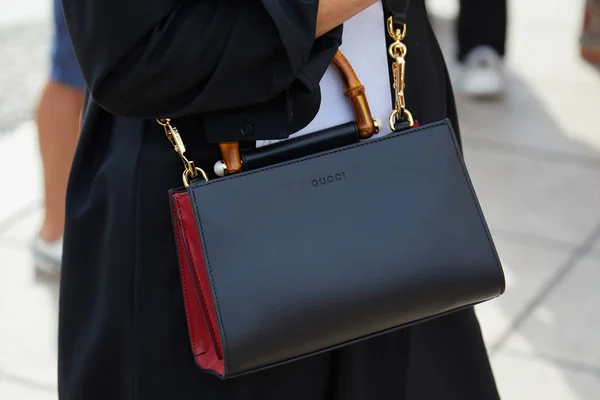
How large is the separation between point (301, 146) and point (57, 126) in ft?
7.07

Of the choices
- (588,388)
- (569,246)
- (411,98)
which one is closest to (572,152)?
(569,246)

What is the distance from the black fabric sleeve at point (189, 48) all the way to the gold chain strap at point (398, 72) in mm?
211

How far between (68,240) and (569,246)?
8.11ft

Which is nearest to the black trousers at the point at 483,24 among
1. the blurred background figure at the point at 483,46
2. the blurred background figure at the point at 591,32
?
the blurred background figure at the point at 483,46

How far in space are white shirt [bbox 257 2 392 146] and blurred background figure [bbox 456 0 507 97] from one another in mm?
3548

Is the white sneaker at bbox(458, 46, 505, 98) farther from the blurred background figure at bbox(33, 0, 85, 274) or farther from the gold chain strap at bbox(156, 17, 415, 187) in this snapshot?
the gold chain strap at bbox(156, 17, 415, 187)

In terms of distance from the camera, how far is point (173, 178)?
148 cm

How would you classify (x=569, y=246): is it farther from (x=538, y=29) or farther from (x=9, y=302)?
(x=538, y=29)

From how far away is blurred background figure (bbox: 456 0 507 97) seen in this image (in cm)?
499

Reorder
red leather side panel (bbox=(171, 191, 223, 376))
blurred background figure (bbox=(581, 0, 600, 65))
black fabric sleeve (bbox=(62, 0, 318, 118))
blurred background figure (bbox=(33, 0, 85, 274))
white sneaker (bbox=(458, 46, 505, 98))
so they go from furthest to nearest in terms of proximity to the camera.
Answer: blurred background figure (bbox=(581, 0, 600, 65)) → white sneaker (bbox=(458, 46, 505, 98)) → blurred background figure (bbox=(33, 0, 85, 274)) → red leather side panel (bbox=(171, 191, 223, 376)) → black fabric sleeve (bbox=(62, 0, 318, 118))

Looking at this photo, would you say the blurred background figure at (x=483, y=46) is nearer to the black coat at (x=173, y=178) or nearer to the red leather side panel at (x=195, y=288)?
the black coat at (x=173, y=178)

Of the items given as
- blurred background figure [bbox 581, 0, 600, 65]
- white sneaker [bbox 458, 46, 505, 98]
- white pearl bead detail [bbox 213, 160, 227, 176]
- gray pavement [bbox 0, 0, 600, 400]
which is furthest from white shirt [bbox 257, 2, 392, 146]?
blurred background figure [bbox 581, 0, 600, 65]

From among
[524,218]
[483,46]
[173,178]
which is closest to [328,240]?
[173,178]

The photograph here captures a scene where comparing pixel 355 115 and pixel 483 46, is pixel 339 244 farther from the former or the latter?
pixel 483 46
